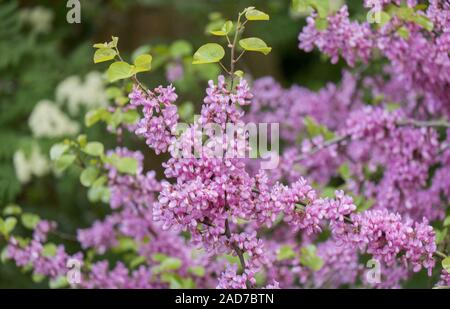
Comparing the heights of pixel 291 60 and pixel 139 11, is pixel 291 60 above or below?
below

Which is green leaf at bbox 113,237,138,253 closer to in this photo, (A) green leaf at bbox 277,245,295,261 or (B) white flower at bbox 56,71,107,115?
(A) green leaf at bbox 277,245,295,261

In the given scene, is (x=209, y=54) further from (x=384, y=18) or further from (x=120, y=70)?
(x=384, y=18)

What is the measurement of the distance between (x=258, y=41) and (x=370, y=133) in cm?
100

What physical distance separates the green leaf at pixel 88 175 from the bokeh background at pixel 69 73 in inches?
47.3

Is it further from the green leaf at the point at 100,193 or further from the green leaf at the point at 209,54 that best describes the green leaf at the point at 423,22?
the green leaf at the point at 100,193

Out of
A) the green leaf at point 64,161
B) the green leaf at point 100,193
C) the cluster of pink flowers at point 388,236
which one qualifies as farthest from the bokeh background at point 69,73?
the cluster of pink flowers at point 388,236

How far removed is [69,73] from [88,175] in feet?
9.20

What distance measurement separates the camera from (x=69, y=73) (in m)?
5.50

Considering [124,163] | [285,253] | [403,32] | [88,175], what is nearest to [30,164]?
[88,175]

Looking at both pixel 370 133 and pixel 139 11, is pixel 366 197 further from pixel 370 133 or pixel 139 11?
pixel 139 11

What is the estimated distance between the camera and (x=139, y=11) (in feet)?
21.2

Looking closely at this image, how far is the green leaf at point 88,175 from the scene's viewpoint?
281 centimetres
